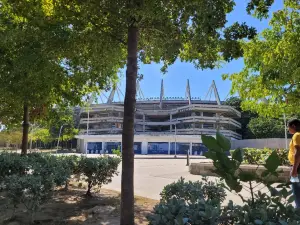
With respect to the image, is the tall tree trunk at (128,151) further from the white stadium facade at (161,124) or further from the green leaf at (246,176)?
the white stadium facade at (161,124)

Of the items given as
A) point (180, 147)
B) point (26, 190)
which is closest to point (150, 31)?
point (26, 190)

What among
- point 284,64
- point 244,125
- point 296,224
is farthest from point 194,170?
point 244,125

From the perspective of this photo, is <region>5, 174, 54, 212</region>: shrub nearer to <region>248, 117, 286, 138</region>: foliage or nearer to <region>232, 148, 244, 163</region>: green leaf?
<region>232, 148, 244, 163</region>: green leaf

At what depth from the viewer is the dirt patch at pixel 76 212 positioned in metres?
5.54

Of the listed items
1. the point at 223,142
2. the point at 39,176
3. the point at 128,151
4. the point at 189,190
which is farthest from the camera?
the point at 39,176

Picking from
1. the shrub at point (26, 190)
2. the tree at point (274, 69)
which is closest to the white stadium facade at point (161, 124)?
the tree at point (274, 69)

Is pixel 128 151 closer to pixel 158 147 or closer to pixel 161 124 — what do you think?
pixel 158 147

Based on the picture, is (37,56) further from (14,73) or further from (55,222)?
(55,222)

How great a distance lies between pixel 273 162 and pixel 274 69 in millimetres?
10358

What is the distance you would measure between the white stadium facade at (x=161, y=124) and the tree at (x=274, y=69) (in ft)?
169

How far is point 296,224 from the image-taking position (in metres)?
1.81

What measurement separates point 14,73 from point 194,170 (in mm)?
10066

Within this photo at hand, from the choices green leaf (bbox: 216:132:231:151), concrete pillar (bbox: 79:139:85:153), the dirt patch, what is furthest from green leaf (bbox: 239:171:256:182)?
concrete pillar (bbox: 79:139:85:153)

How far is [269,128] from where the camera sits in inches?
2822
